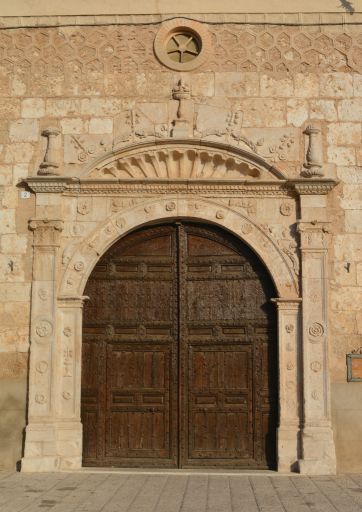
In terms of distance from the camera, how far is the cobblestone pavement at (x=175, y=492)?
21.2 ft

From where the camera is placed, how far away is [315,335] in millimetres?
8398

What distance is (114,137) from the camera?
888cm

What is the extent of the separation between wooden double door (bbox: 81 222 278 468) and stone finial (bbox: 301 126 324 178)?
1189 millimetres

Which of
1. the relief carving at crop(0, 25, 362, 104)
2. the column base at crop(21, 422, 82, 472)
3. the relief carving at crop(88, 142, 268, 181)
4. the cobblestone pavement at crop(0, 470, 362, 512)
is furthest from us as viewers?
the relief carving at crop(0, 25, 362, 104)

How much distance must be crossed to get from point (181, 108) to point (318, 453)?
4257mm

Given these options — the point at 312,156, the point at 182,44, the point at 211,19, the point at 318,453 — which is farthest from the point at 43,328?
the point at 211,19

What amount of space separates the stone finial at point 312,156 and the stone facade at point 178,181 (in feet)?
0.05

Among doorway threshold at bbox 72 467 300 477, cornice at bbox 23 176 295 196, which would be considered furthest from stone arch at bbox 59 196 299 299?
doorway threshold at bbox 72 467 300 477

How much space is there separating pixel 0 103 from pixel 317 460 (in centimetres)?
558

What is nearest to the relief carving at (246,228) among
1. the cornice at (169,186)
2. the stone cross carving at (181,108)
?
the cornice at (169,186)

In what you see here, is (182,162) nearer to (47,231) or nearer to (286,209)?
(286,209)

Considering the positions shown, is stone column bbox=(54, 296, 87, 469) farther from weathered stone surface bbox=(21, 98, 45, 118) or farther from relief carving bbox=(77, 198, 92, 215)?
weathered stone surface bbox=(21, 98, 45, 118)

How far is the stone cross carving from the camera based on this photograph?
8.83 meters

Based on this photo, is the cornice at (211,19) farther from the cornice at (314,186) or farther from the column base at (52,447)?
the column base at (52,447)
